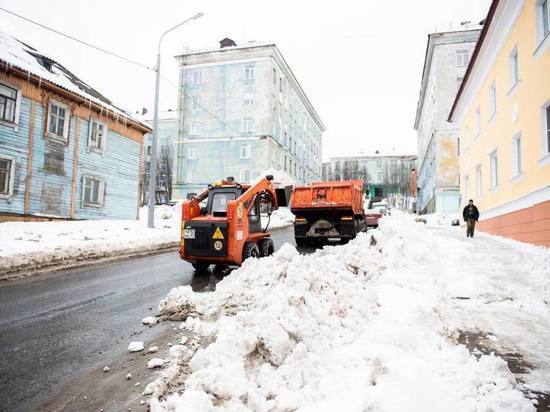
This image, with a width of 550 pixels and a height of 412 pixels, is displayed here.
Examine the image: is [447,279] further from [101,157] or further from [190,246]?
[101,157]

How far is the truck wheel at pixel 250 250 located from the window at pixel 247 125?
31397 mm

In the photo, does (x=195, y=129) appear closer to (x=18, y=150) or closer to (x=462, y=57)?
(x=18, y=150)

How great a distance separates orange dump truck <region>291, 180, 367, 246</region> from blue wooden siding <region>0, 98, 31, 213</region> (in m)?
12.1

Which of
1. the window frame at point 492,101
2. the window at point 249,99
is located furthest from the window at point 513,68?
the window at point 249,99

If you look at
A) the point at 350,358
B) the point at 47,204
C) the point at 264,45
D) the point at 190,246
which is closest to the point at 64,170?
the point at 47,204

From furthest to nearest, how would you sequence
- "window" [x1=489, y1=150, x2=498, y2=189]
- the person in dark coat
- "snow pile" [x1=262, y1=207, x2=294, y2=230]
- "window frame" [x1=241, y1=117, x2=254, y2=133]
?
"window frame" [x1=241, y1=117, x2=254, y2=133] < "snow pile" [x1=262, y1=207, x2=294, y2=230] < "window" [x1=489, y1=150, x2=498, y2=189] < the person in dark coat

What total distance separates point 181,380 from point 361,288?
2.89 metres

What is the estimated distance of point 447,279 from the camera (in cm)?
658

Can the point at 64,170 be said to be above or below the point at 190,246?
above

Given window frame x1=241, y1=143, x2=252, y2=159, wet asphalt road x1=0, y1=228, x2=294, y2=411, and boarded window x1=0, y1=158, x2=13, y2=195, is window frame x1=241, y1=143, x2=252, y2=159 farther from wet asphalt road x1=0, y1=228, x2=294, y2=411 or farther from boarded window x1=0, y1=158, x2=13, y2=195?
wet asphalt road x1=0, y1=228, x2=294, y2=411

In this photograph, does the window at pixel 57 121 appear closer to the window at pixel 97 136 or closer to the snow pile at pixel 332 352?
the window at pixel 97 136

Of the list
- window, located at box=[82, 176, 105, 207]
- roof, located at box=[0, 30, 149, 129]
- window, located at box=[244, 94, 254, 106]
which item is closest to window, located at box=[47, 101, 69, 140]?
roof, located at box=[0, 30, 149, 129]

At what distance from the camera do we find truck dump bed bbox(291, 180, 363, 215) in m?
13.2

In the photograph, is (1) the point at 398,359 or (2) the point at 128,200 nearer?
(1) the point at 398,359
